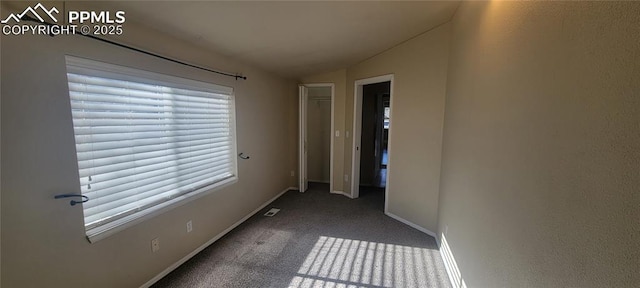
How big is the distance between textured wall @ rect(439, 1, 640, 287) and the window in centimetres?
239

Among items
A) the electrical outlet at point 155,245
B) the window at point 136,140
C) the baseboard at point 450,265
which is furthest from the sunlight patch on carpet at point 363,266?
the window at point 136,140

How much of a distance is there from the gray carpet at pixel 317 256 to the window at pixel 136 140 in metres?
0.67

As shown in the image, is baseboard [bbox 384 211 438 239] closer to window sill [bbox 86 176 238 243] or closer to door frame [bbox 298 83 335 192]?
door frame [bbox 298 83 335 192]

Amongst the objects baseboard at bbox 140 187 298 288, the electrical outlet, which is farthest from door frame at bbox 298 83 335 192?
the electrical outlet

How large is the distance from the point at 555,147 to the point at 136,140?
2.47 metres

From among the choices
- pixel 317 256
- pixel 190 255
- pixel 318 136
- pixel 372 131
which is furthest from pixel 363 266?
pixel 318 136

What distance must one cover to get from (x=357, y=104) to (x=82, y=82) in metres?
3.19

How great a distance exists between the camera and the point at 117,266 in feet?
5.59

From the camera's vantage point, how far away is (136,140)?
6.06 ft

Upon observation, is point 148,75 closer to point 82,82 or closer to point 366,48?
point 82,82

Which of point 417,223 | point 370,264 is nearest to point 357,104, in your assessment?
point 417,223

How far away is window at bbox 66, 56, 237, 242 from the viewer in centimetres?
153

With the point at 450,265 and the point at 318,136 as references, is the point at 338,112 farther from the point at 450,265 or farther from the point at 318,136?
the point at 450,265

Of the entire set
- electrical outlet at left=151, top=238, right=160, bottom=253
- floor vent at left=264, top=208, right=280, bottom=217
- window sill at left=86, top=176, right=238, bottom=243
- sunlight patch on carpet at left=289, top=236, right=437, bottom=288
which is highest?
window sill at left=86, top=176, right=238, bottom=243
